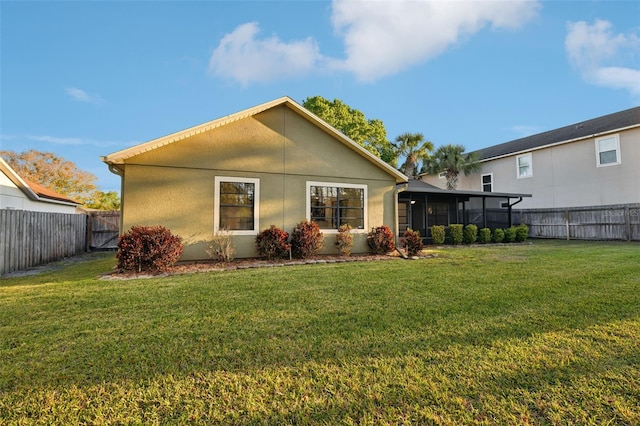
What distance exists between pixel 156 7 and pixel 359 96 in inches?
628

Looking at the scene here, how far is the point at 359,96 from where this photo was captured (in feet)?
77.0

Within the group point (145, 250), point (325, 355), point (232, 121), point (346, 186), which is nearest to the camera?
point (325, 355)

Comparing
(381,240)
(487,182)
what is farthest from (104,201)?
(487,182)

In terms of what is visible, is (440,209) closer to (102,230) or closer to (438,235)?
(438,235)

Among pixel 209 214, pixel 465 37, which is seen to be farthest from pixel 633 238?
pixel 209 214

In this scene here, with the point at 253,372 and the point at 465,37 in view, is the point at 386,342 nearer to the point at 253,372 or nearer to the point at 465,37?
the point at 253,372

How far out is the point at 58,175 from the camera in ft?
81.7

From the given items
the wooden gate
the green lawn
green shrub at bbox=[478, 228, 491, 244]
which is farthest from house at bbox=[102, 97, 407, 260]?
the wooden gate

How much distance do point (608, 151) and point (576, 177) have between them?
6.16 feet

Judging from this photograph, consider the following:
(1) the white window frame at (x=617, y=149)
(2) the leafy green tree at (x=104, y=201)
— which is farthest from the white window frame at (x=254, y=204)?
(2) the leafy green tree at (x=104, y=201)

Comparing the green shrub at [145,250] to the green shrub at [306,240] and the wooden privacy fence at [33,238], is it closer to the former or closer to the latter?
the wooden privacy fence at [33,238]

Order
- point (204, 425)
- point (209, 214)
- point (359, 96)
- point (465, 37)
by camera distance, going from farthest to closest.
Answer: point (359, 96), point (465, 37), point (209, 214), point (204, 425)

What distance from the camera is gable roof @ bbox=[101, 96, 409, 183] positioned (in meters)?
7.79

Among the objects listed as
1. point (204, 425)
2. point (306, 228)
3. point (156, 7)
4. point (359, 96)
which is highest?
point (359, 96)
